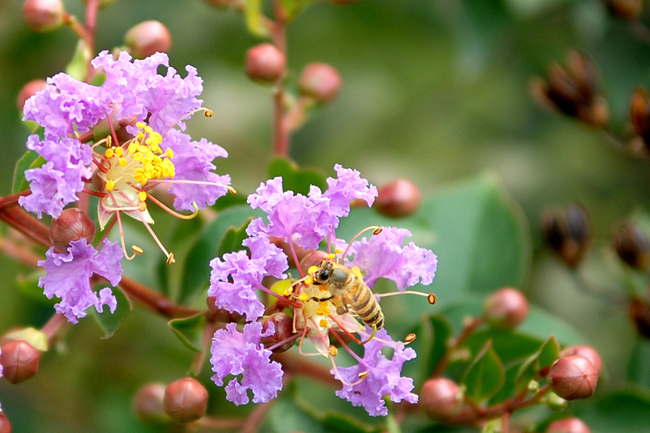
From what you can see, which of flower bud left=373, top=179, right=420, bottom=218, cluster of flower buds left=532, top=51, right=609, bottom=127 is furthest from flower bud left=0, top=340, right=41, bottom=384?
cluster of flower buds left=532, top=51, right=609, bottom=127

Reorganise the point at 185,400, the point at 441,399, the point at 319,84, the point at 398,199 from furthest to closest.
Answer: the point at 319,84
the point at 398,199
the point at 441,399
the point at 185,400

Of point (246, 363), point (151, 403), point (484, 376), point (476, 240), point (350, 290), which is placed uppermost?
point (350, 290)

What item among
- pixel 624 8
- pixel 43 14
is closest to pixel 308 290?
pixel 43 14

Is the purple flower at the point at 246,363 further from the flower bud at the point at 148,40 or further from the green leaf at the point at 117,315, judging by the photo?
the flower bud at the point at 148,40

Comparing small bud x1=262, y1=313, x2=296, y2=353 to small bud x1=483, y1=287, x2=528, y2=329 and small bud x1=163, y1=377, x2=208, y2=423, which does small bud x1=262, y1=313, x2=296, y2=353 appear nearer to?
small bud x1=163, y1=377, x2=208, y2=423

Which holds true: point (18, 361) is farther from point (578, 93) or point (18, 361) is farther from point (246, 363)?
point (578, 93)

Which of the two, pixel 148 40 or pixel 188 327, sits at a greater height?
pixel 148 40

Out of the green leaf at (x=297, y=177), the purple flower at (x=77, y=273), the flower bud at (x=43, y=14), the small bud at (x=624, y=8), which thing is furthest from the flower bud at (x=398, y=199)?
the small bud at (x=624, y=8)
